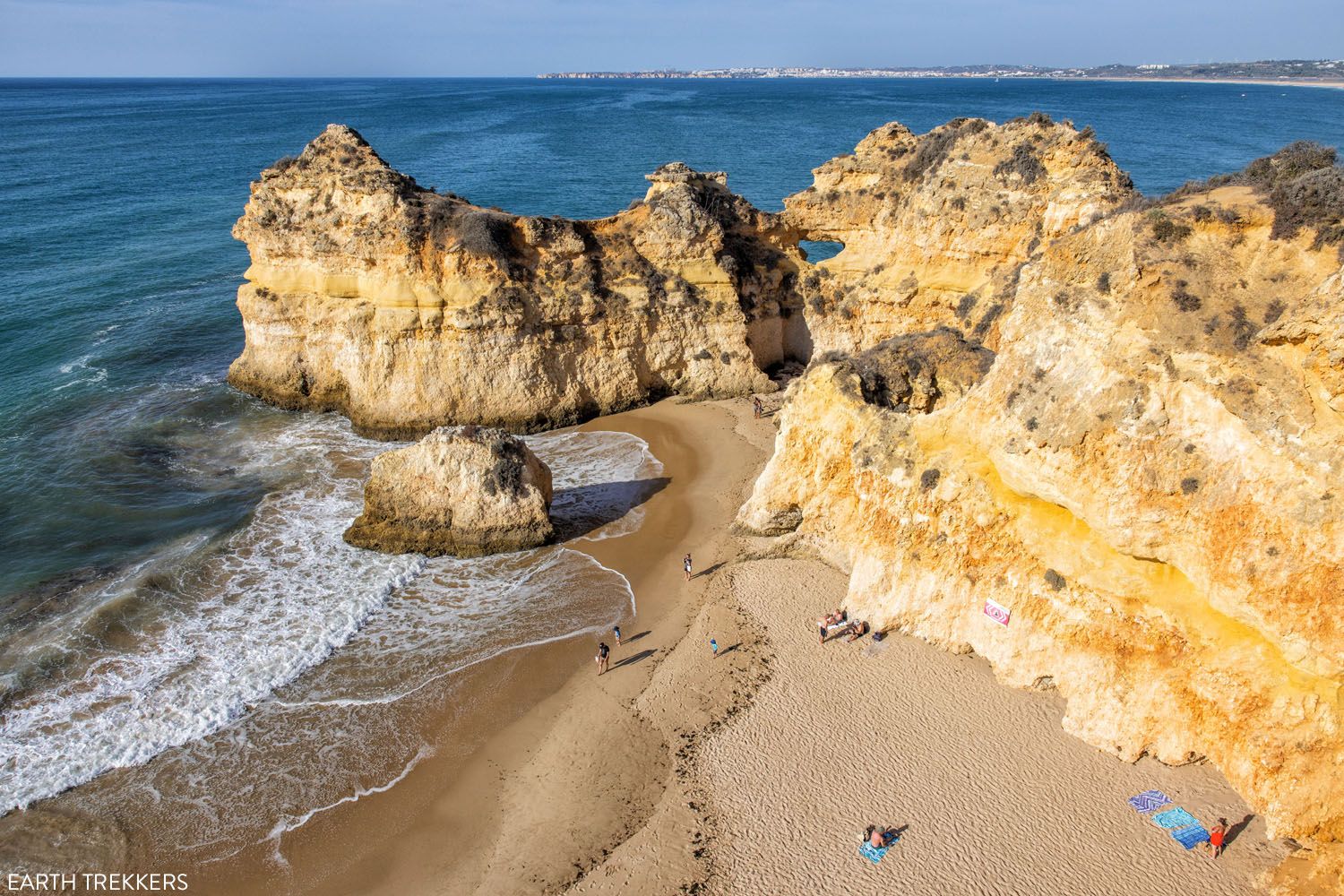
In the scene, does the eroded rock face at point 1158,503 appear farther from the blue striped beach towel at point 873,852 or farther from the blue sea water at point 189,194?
the blue sea water at point 189,194

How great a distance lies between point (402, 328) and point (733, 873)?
70.2ft

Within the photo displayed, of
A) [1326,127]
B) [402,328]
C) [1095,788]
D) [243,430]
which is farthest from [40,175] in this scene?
[1326,127]

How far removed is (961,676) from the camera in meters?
15.7

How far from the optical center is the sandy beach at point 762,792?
1220cm

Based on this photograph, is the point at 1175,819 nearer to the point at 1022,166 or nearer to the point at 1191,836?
the point at 1191,836

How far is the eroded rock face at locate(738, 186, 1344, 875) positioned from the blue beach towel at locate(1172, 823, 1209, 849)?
1.08 metres

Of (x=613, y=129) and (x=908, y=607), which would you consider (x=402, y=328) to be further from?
(x=613, y=129)

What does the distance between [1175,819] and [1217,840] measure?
63 cm

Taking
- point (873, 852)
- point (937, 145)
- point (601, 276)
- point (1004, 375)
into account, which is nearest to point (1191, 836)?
point (873, 852)

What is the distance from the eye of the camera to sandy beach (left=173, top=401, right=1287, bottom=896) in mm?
12203

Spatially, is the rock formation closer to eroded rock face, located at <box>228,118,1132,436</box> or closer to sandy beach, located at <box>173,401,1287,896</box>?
eroded rock face, located at <box>228,118,1132,436</box>

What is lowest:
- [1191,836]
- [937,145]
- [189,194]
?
[1191,836]

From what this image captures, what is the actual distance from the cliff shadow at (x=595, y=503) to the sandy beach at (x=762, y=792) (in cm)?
513

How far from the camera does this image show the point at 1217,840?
11.9 metres
